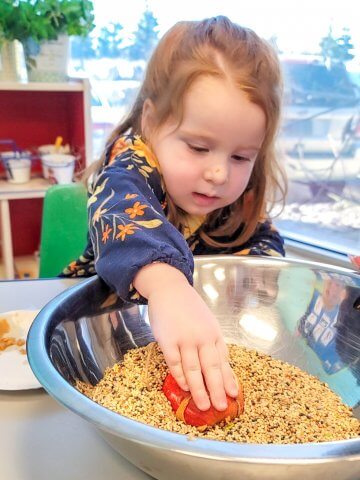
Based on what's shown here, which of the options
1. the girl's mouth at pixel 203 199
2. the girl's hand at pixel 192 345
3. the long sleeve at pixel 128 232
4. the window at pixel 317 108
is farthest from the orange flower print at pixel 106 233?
the window at pixel 317 108

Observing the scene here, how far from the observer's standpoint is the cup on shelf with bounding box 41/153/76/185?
1.71 m

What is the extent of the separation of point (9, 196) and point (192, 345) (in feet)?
4.42

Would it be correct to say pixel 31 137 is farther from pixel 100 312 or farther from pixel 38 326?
pixel 38 326

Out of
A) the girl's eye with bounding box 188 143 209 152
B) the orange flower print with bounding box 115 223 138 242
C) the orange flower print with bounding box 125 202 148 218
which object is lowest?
the orange flower print with bounding box 115 223 138 242

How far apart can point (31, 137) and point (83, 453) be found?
1662 millimetres

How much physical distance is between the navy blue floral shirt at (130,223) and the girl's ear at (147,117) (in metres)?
0.02

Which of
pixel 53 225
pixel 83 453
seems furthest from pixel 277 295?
pixel 53 225

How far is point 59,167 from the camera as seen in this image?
66.9 inches

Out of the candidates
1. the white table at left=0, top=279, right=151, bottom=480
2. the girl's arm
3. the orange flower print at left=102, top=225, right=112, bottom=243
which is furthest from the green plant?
the white table at left=0, top=279, right=151, bottom=480

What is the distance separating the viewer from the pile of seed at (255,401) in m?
0.48

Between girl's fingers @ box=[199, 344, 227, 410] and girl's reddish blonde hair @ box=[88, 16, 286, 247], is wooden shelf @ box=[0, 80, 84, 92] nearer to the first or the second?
girl's reddish blonde hair @ box=[88, 16, 286, 247]

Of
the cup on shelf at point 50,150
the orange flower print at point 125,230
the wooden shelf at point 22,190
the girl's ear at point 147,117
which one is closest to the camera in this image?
the orange flower print at point 125,230

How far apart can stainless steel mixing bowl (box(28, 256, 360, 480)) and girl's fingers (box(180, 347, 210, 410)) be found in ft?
0.25

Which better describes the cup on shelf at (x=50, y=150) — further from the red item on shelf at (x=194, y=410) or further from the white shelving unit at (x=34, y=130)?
the red item on shelf at (x=194, y=410)
